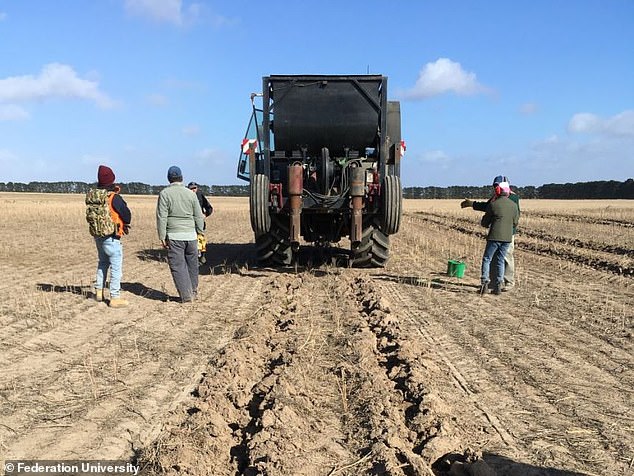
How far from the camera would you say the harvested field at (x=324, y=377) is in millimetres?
3393

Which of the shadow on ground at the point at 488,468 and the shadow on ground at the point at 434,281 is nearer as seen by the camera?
the shadow on ground at the point at 488,468

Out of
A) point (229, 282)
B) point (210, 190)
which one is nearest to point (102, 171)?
point (229, 282)

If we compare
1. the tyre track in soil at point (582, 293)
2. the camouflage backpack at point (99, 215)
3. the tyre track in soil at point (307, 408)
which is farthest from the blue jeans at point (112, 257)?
the tyre track in soil at point (582, 293)

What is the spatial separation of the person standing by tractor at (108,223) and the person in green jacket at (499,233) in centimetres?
503

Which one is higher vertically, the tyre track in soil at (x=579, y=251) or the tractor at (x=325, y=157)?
the tractor at (x=325, y=157)

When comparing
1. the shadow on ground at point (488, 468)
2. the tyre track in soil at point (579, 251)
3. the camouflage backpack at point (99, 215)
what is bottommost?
the shadow on ground at point (488, 468)

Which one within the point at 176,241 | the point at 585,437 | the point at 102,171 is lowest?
the point at 585,437

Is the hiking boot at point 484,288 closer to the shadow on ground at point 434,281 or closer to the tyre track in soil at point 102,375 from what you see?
the shadow on ground at point 434,281

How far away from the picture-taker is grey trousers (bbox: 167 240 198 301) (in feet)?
24.9

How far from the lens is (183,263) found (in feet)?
25.0

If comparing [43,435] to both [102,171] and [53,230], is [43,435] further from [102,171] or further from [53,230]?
[53,230]

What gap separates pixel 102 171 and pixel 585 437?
622 centimetres

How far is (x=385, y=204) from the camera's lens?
9.03 meters
